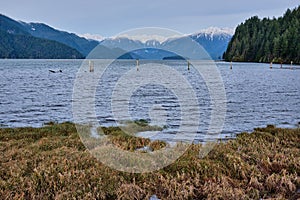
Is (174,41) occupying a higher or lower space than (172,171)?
higher

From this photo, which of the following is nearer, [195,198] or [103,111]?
[195,198]

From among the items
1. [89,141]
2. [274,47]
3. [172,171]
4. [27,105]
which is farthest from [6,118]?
[274,47]

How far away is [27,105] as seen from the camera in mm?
31391

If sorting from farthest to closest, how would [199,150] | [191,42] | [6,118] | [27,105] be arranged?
[27,105] < [6,118] < [191,42] < [199,150]

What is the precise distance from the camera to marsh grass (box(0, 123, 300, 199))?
356 inches

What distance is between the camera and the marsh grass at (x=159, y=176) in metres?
9.05

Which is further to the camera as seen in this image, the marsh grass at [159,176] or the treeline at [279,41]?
the treeline at [279,41]

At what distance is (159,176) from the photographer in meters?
10.2

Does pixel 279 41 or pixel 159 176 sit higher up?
pixel 279 41

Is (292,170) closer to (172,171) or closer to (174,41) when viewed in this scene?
(172,171)

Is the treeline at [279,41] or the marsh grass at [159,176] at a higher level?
the treeline at [279,41]

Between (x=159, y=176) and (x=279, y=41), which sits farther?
(x=279, y=41)

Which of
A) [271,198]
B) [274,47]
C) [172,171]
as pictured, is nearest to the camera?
[271,198]

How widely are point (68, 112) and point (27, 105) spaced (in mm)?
6148
